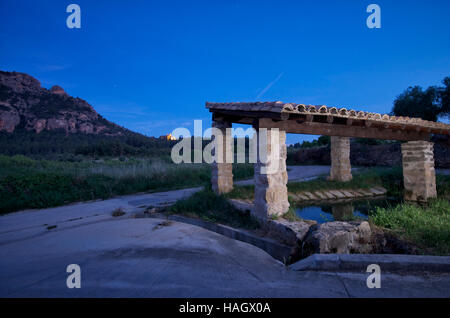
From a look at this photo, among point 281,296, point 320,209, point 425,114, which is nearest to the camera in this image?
point 281,296

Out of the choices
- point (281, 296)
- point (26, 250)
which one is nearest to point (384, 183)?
point (281, 296)

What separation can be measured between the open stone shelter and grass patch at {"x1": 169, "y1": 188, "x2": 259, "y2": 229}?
1.13 ft

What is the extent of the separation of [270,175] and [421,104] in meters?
22.0

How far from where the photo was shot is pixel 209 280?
114 inches

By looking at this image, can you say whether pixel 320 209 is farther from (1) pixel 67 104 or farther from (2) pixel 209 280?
(1) pixel 67 104

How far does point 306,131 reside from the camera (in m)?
5.93

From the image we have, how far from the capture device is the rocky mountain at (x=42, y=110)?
3309 centimetres

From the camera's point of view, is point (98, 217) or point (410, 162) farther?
point (410, 162)

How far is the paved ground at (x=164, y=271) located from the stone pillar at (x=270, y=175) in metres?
1.10

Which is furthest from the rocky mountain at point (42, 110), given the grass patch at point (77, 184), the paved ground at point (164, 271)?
the paved ground at point (164, 271)

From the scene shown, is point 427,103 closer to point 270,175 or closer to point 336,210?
point 336,210

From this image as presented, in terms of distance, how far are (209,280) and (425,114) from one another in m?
24.4

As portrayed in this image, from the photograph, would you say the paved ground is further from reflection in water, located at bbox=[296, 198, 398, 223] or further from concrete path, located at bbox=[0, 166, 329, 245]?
reflection in water, located at bbox=[296, 198, 398, 223]

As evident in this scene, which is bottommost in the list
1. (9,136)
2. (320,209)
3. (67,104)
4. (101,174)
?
(320,209)
